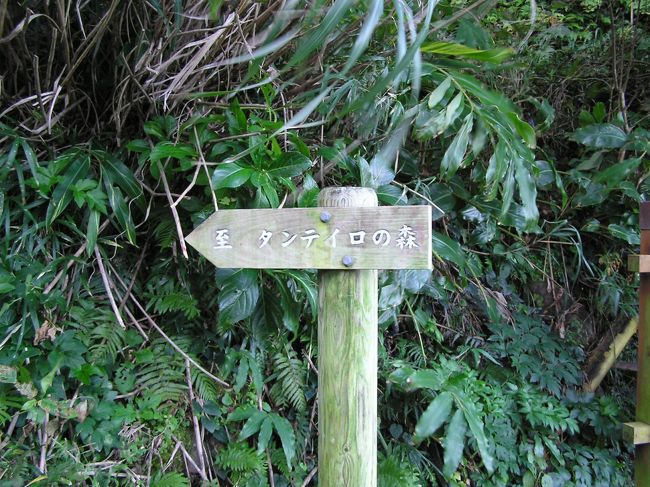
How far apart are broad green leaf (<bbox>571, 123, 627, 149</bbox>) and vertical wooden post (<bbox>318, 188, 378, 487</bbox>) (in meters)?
1.91

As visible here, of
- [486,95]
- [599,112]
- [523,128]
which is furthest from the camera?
[599,112]

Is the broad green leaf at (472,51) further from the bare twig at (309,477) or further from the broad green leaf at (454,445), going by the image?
the bare twig at (309,477)

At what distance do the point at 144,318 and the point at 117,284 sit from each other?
16cm

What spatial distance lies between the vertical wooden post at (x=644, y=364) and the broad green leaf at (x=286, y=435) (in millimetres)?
1276

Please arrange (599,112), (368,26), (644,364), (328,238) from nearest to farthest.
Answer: (368,26)
(328,238)
(644,364)
(599,112)

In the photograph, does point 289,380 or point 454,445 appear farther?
point 289,380

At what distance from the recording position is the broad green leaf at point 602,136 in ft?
7.92

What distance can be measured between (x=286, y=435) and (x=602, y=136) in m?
2.04

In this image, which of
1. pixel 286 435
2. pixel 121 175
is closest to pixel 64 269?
pixel 121 175

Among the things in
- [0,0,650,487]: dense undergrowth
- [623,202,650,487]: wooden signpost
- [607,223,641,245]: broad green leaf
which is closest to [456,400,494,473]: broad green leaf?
[0,0,650,487]: dense undergrowth

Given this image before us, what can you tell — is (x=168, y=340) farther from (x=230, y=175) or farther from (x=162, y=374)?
(x=230, y=175)

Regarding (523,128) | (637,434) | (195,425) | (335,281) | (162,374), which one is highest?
(523,128)

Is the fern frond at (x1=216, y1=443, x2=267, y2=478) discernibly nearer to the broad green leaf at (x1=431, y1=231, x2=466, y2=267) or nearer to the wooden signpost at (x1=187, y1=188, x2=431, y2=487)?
the wooden signpost at (x1=187, y1=188, x2=431, y2=487)

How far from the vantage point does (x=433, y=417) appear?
1.16m
